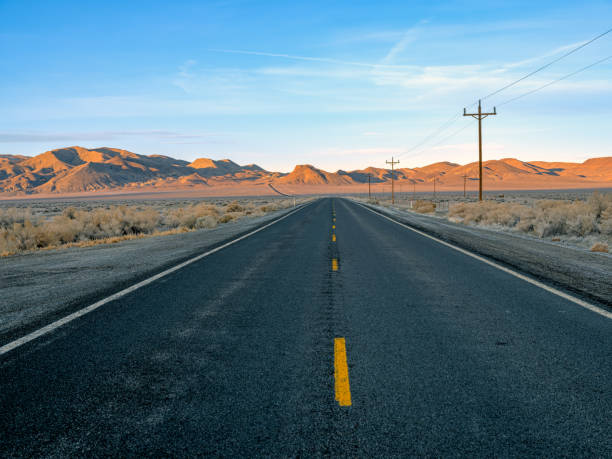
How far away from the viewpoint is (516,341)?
5109 mm

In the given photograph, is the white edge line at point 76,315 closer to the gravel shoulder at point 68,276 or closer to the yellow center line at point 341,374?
the gravel shoulder at point 68,276

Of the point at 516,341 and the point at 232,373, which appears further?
the point at 516,341

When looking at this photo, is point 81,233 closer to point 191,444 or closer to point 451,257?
point 451,257

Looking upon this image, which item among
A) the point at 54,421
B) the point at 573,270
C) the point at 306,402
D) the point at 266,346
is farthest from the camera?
the point at 573,270

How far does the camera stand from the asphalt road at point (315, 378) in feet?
10.1

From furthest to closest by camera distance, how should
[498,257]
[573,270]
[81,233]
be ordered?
1. [81,233]
2. [498,257]
3. [573,270]

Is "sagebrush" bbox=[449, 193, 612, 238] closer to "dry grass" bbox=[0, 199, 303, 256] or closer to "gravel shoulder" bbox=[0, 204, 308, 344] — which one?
"gravel shoulder" bbox=[0, 204, 308, 344]

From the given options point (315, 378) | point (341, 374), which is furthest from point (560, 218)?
point (315, 378)

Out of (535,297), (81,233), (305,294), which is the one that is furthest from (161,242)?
(535,297)

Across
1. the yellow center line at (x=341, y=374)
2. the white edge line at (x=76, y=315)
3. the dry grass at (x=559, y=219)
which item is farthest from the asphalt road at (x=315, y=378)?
the dry grass at (x=559, y=219)

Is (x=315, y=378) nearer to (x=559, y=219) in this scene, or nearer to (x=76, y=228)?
(x=559, y=219)

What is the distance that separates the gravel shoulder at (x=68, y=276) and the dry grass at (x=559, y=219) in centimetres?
1431

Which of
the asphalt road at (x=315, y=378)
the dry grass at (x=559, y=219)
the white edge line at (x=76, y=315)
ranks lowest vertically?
the asphalt road at (x=315, y=378)

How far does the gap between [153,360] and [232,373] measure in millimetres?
966
